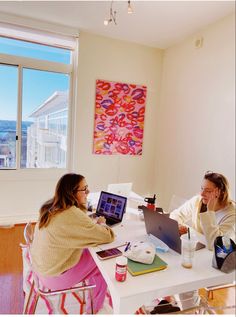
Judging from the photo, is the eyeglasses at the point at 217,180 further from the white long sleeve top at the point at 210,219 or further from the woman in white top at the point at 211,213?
the white long sleeve top at the point at 210,219

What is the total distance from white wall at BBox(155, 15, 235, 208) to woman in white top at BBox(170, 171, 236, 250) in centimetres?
105

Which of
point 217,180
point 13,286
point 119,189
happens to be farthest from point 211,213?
point 13,286

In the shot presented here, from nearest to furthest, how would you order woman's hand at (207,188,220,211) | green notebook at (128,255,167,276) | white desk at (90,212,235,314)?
white desk at (90,212,235,314) → green notebook at (128,255,167,276) → woman's hand at (207,188,220,211)

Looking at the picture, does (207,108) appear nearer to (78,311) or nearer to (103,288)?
(103,288)

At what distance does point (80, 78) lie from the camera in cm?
347

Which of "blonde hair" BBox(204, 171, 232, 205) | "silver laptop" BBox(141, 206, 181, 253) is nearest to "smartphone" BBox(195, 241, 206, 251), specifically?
"silver laptop" BBox(141, 206, 181, 253)

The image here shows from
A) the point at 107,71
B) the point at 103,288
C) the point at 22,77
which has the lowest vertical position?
the point at 103,288

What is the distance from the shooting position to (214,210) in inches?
66.7

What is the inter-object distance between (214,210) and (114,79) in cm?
262

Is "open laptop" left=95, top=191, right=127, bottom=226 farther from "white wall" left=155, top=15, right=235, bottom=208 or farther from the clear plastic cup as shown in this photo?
"white wall" left=155, top=15, right=235, bottom=208

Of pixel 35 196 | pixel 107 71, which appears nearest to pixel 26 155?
pixel 35 196

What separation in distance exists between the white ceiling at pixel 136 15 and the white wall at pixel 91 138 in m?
0.27

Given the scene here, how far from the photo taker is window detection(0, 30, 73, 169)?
3221 mm

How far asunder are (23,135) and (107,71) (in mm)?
1535
